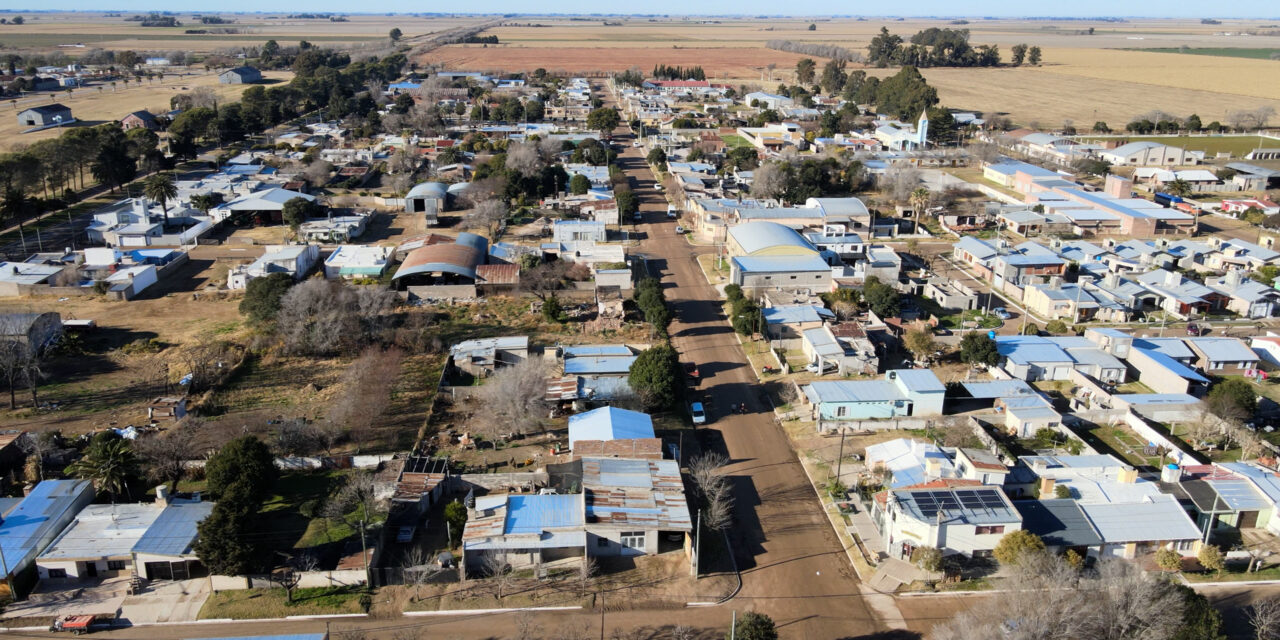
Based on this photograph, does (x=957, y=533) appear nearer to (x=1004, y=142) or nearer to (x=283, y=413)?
(x=283, y=413)

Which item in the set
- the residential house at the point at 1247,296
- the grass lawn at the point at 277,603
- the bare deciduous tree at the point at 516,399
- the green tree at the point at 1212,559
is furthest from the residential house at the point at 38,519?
the residential house at the point at 1247,296

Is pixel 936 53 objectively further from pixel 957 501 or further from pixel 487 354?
pixel 957 501

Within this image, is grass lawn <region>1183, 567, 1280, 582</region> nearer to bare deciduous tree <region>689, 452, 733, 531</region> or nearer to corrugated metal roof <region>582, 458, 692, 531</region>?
bare deciduous tree <region>689, 452, 733, 531</region>

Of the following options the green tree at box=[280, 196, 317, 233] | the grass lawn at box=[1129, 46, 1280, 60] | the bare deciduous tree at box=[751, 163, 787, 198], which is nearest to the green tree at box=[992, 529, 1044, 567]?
the bare deciduous tree at box=[751, 163, 787, 198]

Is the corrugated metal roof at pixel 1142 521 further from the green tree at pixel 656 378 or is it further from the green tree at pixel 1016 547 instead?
the green tree at pixel 656 378

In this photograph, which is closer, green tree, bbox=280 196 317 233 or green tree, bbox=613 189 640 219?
green tree, bbox=280 196 317 233

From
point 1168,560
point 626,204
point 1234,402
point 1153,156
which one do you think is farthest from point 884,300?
point 1153,156
